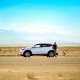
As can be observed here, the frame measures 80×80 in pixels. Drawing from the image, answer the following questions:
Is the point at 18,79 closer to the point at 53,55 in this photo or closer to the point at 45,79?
the point at 45,79

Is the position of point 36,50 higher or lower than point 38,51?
higher

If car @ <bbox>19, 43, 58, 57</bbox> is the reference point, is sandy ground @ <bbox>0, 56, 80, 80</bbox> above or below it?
below

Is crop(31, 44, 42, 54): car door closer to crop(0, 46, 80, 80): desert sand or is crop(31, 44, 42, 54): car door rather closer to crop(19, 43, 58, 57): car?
crop(19, 43, 58, 57): car

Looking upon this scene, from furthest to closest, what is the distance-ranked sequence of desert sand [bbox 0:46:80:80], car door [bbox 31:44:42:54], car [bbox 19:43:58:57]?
car door [bbox 31:44:42:54] → car [bbox 19:43:58:57] → desert sand [bbox 0:46:80:80]

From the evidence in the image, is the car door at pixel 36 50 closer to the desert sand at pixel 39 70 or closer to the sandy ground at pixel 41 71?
the desert sand at pixel 39 70

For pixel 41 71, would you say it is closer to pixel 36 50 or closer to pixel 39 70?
pixel 39 70

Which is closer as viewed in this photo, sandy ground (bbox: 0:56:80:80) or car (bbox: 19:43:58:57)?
sandy ground (bbox: 0:56:80:80)

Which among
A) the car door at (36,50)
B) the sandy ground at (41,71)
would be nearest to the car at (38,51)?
the car door at (36,50)

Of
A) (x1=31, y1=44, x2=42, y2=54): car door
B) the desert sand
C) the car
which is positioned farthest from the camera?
(x1=31, y1=44, x2=42, y2=54): car door

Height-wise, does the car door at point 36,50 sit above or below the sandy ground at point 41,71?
above

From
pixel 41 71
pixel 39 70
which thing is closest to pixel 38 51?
pixel 39 70

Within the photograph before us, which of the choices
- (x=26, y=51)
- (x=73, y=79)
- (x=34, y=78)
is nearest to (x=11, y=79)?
(x=34, y=78)

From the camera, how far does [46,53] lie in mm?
30250

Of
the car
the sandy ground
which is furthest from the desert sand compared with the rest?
the car
